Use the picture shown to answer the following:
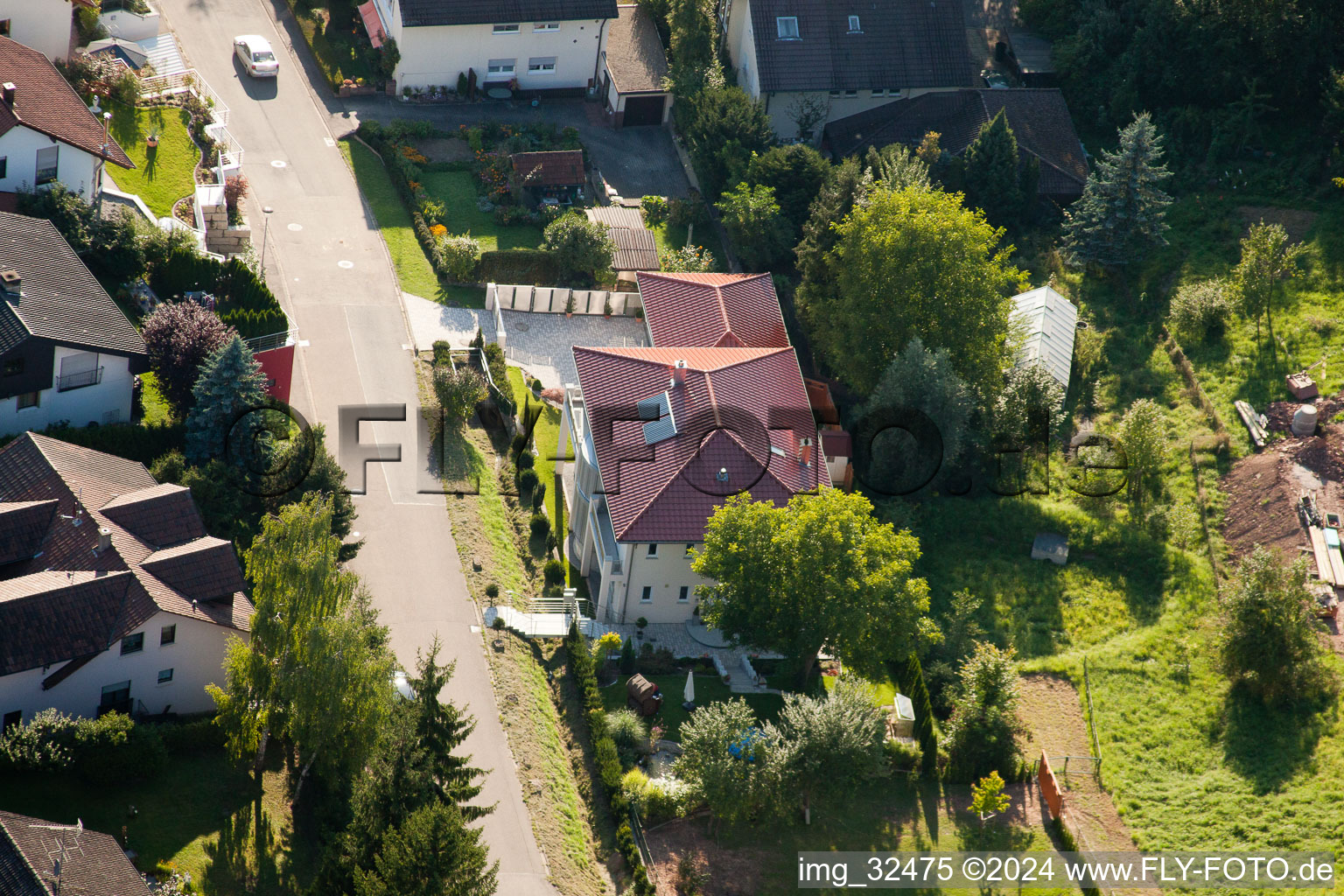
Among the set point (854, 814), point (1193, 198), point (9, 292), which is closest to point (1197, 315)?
point (1193, 198)

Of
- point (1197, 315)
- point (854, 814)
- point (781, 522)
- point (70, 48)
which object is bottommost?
point (854, 814)

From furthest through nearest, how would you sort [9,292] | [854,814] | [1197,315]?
[1197,315]
[9,292]
[854,814]

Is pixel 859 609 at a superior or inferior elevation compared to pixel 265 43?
inferior

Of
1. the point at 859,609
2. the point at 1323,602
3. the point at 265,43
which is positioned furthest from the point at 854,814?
the point at 265,43

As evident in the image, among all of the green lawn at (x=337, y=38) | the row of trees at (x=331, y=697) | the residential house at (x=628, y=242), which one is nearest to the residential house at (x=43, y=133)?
the green lawn at (x=337, y=38)

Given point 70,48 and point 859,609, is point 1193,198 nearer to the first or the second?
point 859,609

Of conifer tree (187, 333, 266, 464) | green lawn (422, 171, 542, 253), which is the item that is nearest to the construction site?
green lawn (422, 171, 542, 253)

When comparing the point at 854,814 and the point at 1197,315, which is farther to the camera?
the point at 1197,315

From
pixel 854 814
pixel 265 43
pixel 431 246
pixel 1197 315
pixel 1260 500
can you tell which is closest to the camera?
pixel 854 814
